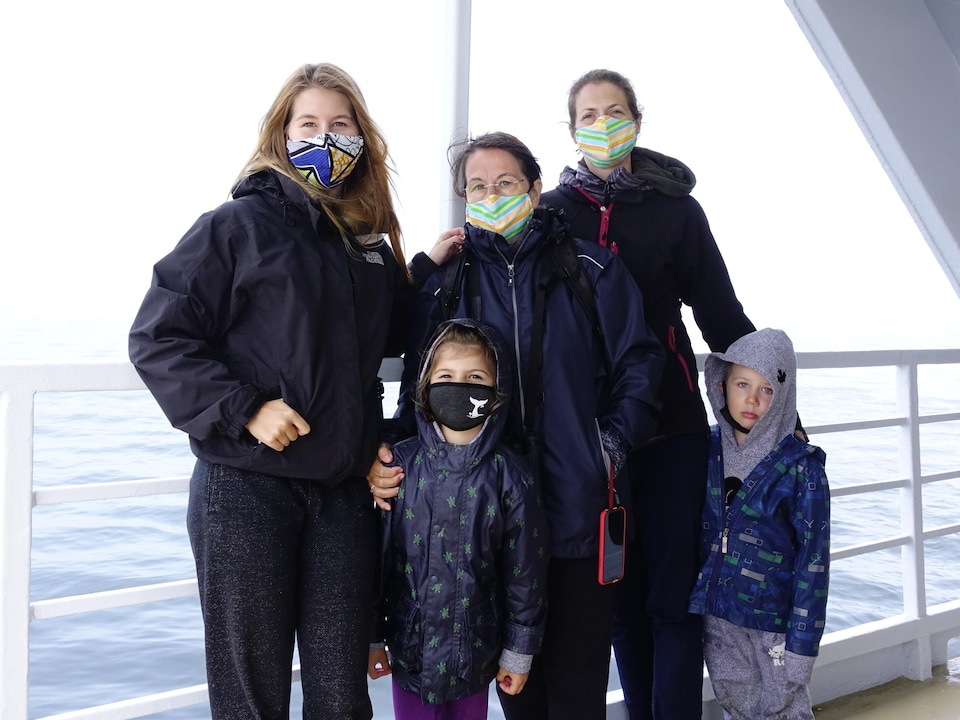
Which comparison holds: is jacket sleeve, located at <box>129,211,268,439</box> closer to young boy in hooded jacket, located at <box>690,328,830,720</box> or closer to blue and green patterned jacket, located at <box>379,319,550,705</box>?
blue and green patterned jacket, located at <box>379,319,550,705</box>

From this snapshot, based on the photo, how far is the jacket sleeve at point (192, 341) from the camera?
1319 mm

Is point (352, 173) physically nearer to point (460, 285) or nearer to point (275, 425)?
point (460, 285)

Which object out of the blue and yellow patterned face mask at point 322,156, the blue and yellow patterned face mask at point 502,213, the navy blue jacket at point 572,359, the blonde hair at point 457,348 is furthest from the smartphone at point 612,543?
the blue and yellow patterned face mask at point 322,156

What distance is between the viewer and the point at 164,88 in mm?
24219

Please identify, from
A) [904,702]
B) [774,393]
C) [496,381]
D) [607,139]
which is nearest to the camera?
[496,381]

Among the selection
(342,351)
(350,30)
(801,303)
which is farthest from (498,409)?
(801,303)

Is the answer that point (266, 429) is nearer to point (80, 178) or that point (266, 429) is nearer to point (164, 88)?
point (164, 88)

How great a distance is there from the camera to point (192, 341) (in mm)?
1338

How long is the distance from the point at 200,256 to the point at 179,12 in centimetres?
2498

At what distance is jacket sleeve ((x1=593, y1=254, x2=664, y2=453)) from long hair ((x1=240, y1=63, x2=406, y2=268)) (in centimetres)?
46

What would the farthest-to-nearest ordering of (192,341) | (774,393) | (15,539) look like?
(774,393)
(15,539)
(192,341)

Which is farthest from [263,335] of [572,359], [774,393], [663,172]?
[774,393]

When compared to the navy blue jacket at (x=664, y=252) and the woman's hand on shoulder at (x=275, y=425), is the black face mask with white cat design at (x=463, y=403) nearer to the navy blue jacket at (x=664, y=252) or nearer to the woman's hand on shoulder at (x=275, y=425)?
the woman's hand on shoulder at (x=275, y=425)

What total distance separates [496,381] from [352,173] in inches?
19.8
